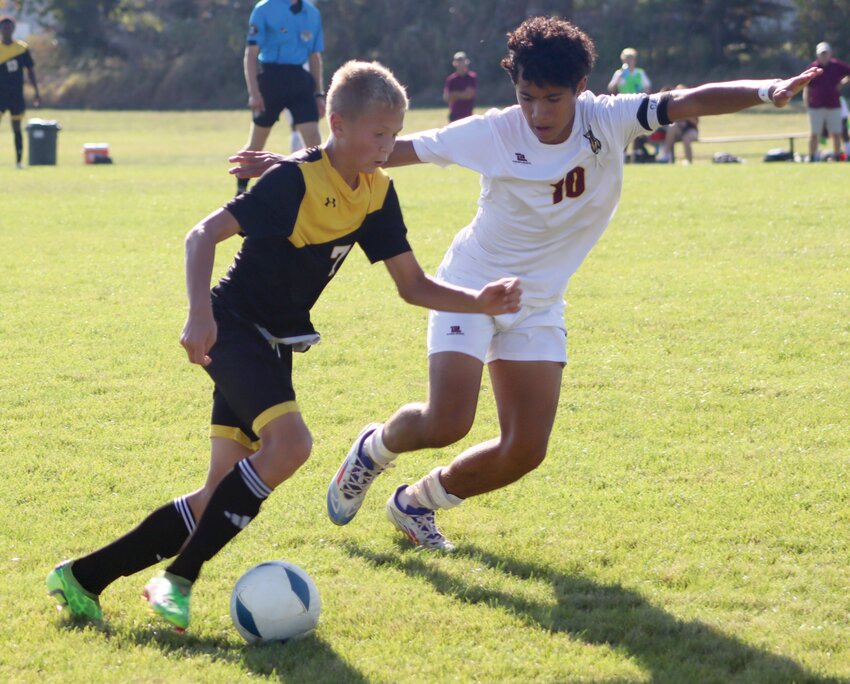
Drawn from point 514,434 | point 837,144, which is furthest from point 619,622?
point 837,144

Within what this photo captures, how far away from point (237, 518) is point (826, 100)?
18.9 metres

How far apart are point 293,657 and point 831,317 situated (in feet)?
19.3

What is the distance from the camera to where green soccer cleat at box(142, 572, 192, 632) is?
3.86 meters

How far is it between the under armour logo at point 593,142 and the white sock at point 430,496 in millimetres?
1352

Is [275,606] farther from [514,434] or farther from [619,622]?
[514,434]

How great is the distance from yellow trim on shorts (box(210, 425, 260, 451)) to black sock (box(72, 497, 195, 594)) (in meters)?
0.26

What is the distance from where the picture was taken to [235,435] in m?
4.19

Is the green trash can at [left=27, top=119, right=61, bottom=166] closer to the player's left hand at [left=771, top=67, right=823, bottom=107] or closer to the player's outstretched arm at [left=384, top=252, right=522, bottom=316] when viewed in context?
the player's outstretched arm at [left=384, top=252, right=522, bottom=316]

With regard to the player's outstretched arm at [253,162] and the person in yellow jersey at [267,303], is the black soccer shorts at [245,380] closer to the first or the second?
the person in yellow jersey at [267,303]

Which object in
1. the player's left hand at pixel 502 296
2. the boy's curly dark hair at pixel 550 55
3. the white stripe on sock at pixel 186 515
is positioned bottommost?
the white stripe on sock at pixel 186 515

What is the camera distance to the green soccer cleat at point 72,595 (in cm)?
399

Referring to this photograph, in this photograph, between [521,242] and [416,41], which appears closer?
[521,242]

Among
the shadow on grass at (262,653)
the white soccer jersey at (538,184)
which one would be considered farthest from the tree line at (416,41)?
the shadow on grass at (262,653)

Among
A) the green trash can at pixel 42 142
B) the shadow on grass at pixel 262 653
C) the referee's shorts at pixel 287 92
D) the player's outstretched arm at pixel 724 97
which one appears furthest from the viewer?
the green trash can at pixel 42 142
